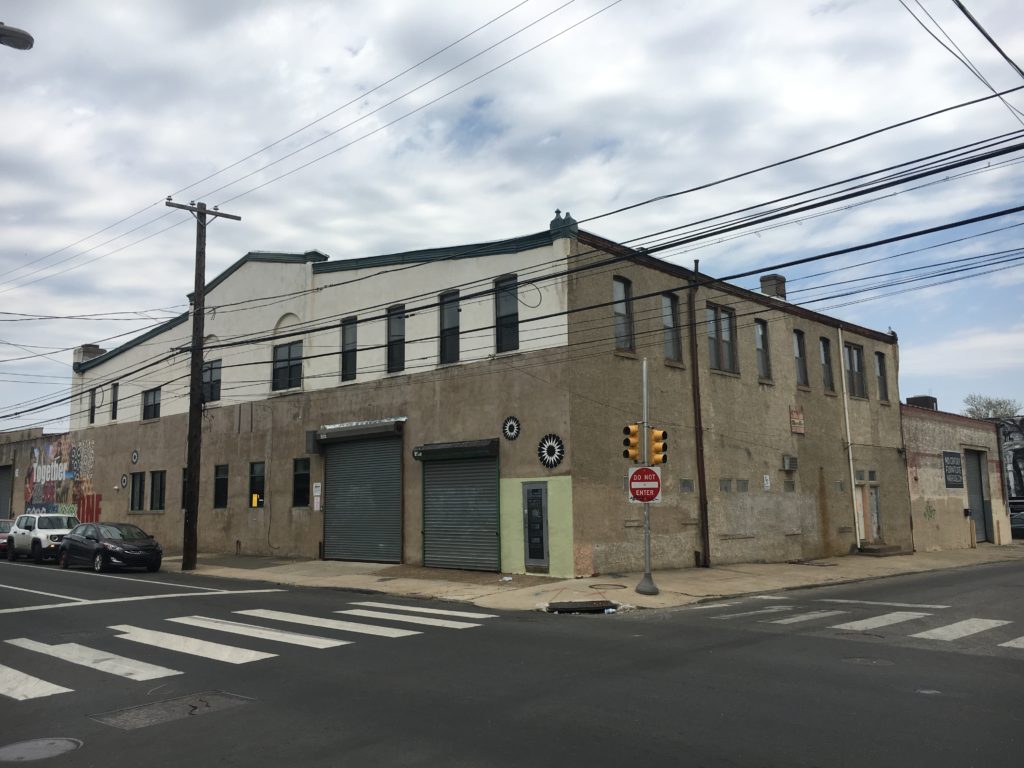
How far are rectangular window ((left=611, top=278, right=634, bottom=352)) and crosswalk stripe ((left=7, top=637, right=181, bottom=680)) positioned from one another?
14.1m

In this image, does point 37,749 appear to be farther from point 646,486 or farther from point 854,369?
point 854,369

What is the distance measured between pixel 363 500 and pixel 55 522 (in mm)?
11696

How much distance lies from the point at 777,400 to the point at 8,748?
24.7 meters

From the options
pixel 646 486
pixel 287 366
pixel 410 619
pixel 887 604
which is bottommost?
pixel 887 604

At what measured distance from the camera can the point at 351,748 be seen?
6098mm

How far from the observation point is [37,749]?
627 centimetres

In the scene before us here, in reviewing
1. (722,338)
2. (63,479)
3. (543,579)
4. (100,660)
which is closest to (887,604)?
(543,579)

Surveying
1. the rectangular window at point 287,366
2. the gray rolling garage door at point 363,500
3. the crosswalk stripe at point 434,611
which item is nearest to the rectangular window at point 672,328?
the gray rolling garage door at point 363,500

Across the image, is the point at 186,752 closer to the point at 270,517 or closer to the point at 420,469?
the point at 420,469

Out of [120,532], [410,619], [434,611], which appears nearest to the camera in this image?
[410,619]

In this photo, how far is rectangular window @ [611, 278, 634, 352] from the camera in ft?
69.2

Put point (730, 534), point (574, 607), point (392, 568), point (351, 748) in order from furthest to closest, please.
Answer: point (730, 534) → point (392, 568) → point (574, 607) → point (351, 748)

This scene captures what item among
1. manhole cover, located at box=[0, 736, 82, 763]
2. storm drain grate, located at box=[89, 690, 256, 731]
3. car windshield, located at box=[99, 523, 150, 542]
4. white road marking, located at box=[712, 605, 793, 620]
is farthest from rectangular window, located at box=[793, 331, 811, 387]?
manhole cover, located at box=[0, 736, 82, 763]

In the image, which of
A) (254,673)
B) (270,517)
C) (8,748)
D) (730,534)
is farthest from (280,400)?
(8,748)
